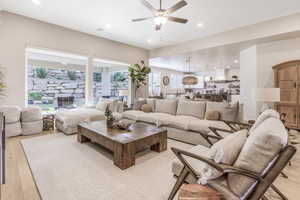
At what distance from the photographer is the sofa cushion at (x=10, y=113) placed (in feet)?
12.0

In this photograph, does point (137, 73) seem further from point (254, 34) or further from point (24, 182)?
point (24, 182)

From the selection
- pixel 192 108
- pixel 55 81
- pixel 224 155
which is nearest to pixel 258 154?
pixel 224 155

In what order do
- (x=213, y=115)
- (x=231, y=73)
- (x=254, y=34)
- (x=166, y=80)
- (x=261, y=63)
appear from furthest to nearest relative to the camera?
(x=166, y=80) → (x=231, y=73) → (x=261, y=63) → (x=254, y=34) → (x=213, y=115)

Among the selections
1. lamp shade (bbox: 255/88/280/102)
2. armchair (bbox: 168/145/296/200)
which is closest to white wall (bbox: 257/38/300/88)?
lamp shade (bbox: 255/88/280/102)

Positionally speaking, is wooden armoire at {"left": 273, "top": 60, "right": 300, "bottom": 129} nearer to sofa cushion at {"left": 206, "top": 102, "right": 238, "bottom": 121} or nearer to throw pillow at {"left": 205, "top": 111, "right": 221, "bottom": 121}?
sofa cushion at {"left": 206, "top": 102, "right": 238, "bottom": 121}

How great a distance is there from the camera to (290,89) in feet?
14.1

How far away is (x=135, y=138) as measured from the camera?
2637 mm

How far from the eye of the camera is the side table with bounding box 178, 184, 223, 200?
117 cm

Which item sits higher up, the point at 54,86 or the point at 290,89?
the point at 54,86

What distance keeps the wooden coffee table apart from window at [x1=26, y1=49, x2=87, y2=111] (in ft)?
10.7

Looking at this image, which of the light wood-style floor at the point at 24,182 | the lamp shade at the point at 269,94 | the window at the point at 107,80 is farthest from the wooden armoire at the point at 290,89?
the window at the point at 107,80

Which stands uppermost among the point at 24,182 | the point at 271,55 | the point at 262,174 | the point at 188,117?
the point at 271,55

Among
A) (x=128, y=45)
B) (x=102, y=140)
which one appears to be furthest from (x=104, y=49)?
(x=102, y=140)

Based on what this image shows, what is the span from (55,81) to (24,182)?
5.30 m
